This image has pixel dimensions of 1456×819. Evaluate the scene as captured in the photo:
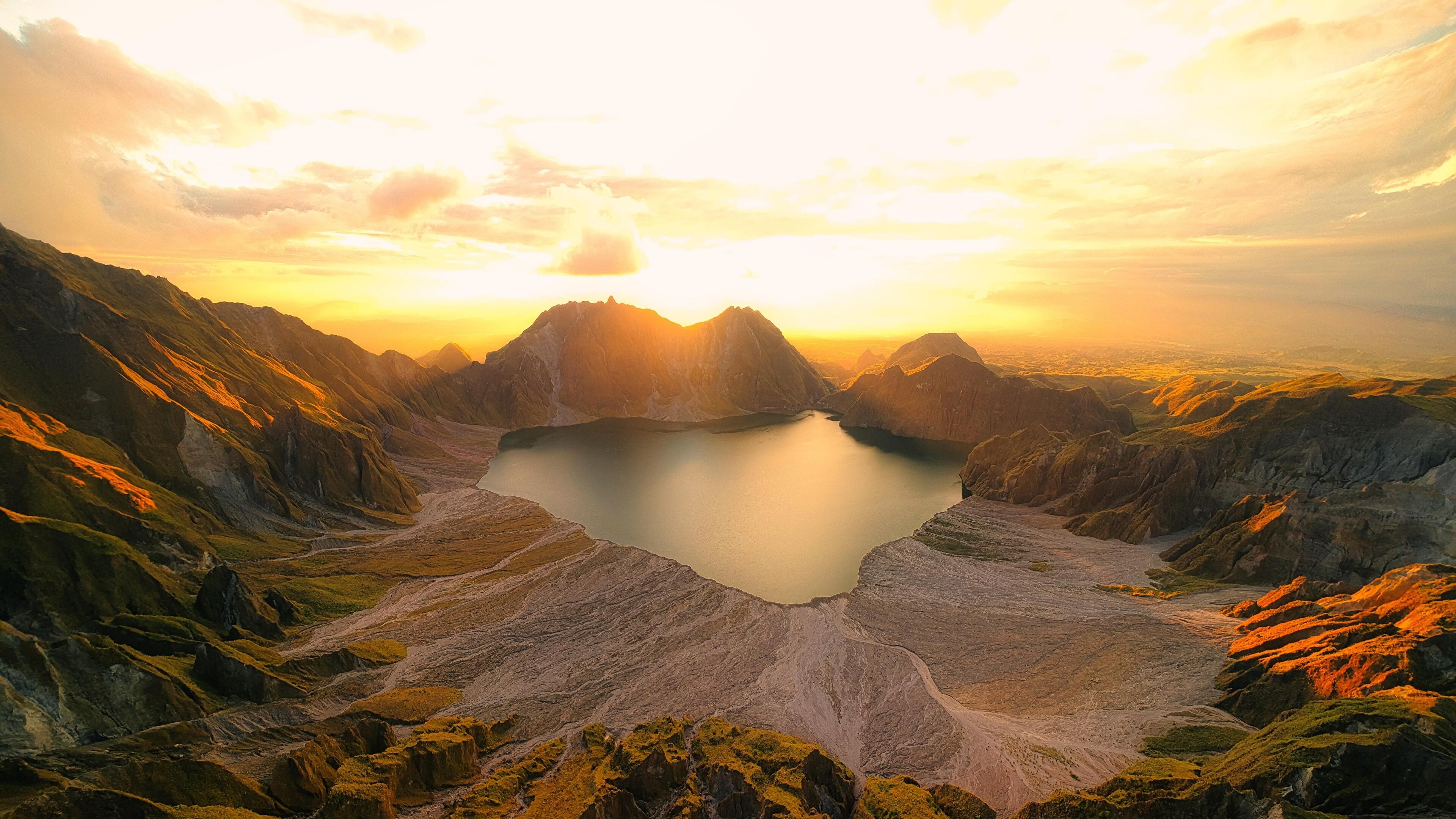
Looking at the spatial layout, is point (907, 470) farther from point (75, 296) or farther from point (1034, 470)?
point (75, 296)

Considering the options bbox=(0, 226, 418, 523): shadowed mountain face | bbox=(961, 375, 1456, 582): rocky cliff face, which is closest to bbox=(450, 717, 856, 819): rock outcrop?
bbox=(961, 375, 1456, 582): rocky cliff face

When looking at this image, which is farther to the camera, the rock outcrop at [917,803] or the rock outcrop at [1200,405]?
the rock outcrop at [1200,405]

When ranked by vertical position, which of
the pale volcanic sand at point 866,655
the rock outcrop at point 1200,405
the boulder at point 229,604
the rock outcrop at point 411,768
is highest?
the rock outcrop at point 1200,405

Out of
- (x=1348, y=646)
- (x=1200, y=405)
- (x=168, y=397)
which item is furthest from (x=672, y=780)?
(x=1200, y=405)

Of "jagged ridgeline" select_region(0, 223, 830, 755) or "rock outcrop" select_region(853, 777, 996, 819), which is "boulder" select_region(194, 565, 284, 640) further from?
"rock outcrop" select_region(853, 777, 996, 819)

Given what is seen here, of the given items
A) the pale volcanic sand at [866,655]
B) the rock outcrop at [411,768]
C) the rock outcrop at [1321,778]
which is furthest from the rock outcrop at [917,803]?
the rock outcrop at [411,768]

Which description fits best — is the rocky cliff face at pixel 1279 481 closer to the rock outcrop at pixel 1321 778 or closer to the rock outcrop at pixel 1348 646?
the rock outcrop at pixel 1348 646

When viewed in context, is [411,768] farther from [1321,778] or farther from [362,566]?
[362,566]
